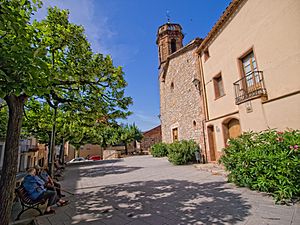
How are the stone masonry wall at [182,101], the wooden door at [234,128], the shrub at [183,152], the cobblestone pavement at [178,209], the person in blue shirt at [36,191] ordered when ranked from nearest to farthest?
the cobblestone pavement at [178,209], the person in blue shirt at [36,191], the wooden door at [234,128], the shrub at [183,152], the stone masonry wall at [182,101]

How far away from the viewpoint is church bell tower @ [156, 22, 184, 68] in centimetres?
1961

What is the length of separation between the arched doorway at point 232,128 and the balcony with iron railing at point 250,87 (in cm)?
136

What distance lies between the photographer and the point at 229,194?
4.52 m

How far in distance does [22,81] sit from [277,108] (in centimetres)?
737

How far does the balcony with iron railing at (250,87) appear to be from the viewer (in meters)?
6.69

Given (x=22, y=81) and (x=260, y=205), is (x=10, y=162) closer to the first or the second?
(x=22, y=81)

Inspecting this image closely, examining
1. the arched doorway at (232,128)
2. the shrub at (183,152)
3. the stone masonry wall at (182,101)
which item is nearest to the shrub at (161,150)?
the stone masonry wall at (182,101)

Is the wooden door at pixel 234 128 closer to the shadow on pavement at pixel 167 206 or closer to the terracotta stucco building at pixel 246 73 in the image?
the terracotta stucco building at pixel 246 73

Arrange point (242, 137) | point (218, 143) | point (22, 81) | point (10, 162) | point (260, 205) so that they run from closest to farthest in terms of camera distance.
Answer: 1. point (22, 81)
2. point (10, 162)
3. point (260, 205)
4. point (242, 137)
5. point (218, 143)

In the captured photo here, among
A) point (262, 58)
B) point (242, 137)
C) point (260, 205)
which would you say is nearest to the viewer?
point (260, 205)

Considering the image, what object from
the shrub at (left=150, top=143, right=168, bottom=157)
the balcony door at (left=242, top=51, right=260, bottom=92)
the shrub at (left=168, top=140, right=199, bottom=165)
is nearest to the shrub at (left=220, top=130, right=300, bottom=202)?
the balcony door at (left=242, top=51, right=260, bottom=92)

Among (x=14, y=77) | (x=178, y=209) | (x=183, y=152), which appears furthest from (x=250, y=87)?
(x=14, y=77)

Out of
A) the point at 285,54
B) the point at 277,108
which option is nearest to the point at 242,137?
the point at 277,108

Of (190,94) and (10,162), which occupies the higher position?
(190,94)
